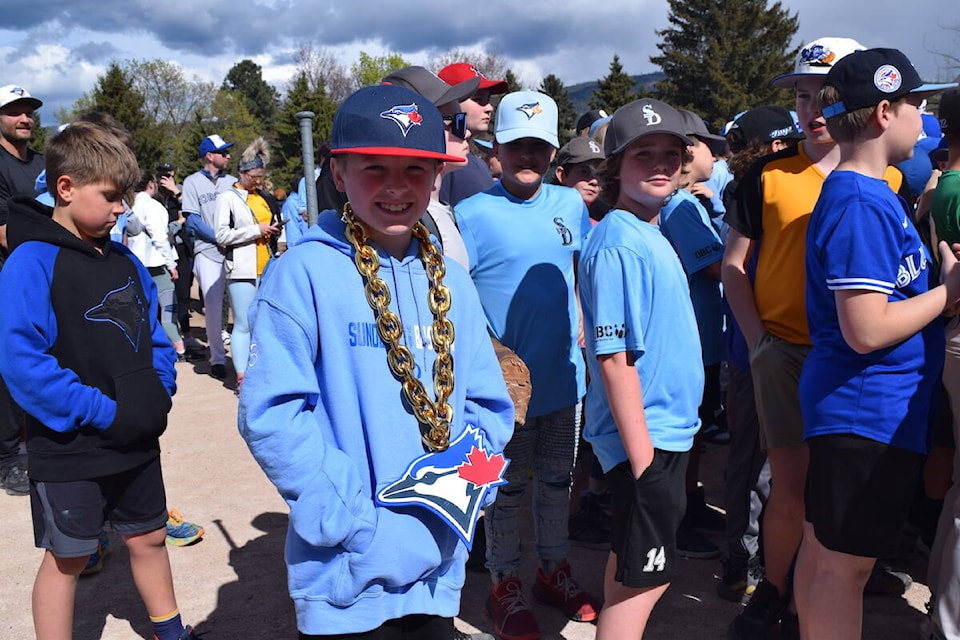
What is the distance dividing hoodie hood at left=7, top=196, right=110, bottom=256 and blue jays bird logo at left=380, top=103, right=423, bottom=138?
5.19ft

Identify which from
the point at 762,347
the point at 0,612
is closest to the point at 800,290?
the point at 762,347

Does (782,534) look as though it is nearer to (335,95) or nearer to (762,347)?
(762,347)

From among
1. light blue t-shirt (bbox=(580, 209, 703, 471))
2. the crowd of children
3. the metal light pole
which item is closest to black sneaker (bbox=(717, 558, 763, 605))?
the crowd of children

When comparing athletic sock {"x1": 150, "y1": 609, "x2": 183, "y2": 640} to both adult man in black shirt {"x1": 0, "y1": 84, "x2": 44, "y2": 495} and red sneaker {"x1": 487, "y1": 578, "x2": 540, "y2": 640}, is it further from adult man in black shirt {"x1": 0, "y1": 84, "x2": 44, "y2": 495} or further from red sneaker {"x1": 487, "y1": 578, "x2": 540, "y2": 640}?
adult man in black shirt {"x1": 0, "y1": 84, "x2": 44, "y2": 495}

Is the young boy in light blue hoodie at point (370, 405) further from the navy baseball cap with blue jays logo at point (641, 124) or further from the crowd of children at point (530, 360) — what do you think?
the navy baseball cap with blue jays logo at point (641, 124)

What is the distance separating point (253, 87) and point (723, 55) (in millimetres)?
63212

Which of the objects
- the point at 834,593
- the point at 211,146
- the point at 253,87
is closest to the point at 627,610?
the point at 834,593

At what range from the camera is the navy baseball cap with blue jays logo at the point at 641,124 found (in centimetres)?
253

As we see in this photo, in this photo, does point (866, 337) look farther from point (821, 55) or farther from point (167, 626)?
point (167, 626)

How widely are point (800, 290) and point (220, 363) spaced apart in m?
6.60

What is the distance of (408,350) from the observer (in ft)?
6.18

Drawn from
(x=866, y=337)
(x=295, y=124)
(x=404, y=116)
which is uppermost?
(x=295, y=124)

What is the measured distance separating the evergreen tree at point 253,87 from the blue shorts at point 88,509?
87561 mm

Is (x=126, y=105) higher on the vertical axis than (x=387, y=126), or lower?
higher
